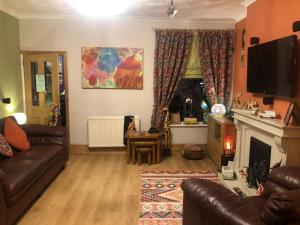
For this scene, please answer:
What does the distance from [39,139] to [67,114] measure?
3.63 ft

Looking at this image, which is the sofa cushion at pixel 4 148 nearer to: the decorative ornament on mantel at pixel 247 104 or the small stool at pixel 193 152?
the small stool at pixel 193 152

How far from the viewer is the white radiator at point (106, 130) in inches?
193

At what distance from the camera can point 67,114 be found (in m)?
5.01

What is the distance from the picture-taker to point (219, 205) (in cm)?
169

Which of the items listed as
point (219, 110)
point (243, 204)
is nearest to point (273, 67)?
point (219, 110)

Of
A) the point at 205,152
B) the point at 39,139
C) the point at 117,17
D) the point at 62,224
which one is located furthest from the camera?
the point at 205,152

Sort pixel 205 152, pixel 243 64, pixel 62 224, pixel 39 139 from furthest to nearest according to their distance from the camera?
pixel 205 152
pixel 243 64
pixel 39 139
pixel 62 224

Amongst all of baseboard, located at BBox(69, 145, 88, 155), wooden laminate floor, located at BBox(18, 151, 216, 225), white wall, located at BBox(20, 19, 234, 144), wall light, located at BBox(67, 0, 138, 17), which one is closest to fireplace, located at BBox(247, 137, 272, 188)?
wooden laminate floor, located at BBox(18, 151, 216, 225)

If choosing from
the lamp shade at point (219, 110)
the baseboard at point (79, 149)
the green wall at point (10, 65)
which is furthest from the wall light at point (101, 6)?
the baseboard at point (79, 149)

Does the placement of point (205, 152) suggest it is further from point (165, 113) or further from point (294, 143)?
point (294, 143)

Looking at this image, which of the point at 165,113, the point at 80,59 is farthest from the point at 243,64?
the point at 80,59

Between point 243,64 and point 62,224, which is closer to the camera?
point 62,224

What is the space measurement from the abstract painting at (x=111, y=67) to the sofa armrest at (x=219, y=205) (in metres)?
3.14

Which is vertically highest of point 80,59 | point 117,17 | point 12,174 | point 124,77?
point 117,17
